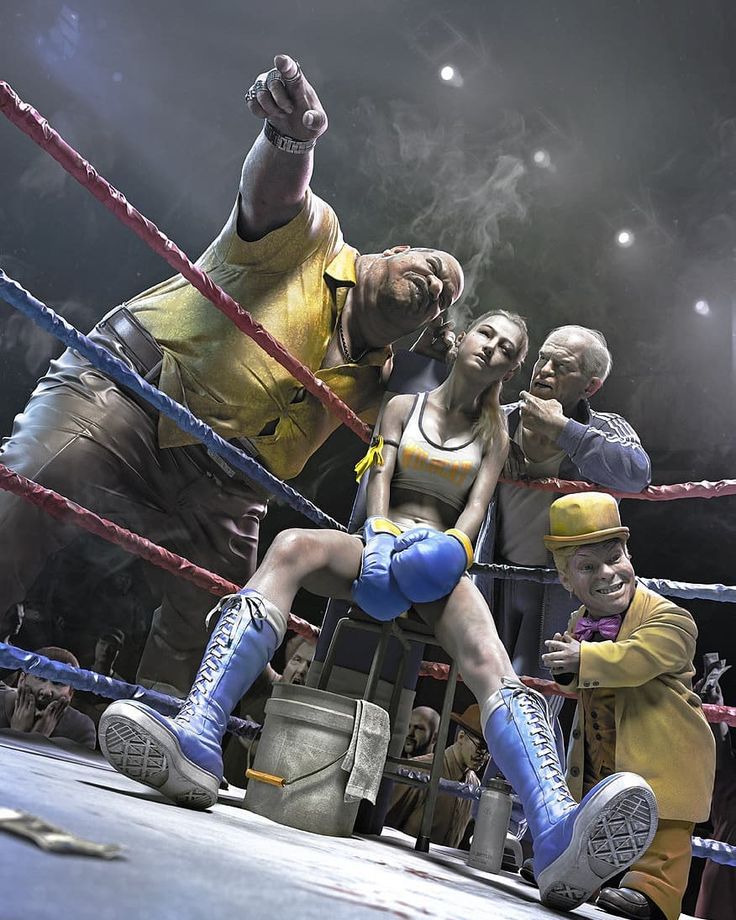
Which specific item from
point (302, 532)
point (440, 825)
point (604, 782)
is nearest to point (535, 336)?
point (440, 825)

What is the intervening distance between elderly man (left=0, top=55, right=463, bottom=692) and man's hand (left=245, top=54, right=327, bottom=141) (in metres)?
0.23

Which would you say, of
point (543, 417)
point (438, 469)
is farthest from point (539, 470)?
point (438, 469)

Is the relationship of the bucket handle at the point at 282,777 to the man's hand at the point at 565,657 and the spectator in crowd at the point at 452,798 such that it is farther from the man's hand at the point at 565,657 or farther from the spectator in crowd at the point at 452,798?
the spectator in crowd at the point at 452,798

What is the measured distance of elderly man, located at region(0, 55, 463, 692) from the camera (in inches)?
92.0

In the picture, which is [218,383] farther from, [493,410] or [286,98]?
[493,410]

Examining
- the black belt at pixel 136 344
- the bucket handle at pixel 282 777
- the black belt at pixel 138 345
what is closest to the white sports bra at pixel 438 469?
the bucket handle at pixel 282 777

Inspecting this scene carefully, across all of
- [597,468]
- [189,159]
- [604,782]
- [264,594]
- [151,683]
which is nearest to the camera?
[604,782]

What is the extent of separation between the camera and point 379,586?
137 cm

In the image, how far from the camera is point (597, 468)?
1760 millimetres

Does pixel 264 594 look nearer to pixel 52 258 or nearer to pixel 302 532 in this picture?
pixel 302 532

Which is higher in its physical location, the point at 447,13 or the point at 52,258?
the point at 447,13

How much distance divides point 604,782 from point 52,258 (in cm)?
521

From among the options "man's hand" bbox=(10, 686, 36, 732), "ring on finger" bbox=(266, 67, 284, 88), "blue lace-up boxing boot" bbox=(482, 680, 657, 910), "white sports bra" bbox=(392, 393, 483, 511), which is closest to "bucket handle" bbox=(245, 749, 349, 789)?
"blue lace-up boxing boot" bbox=(482, 680, 657, 910)

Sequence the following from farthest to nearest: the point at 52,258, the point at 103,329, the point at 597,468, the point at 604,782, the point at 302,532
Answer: the point at 52,258
the point at 103,329
the point at 597,468
the point at 302,532
the point at 604,782
